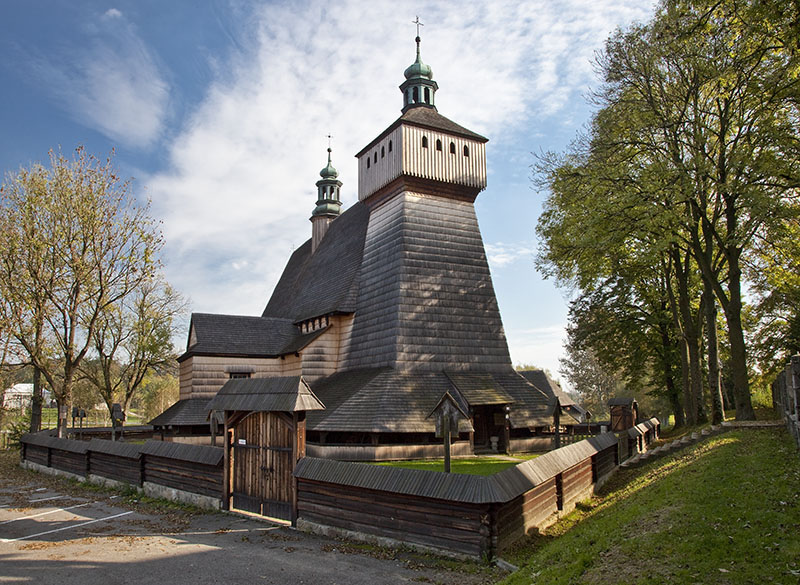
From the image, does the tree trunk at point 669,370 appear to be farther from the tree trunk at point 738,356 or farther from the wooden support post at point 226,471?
the wooden support post at point 226,471

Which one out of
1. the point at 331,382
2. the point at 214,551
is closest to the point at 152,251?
the point at 331,382

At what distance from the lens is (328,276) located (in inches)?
1216

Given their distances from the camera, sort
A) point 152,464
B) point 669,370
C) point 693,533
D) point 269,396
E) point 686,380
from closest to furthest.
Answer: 1. point 693,533
2. point 269,396
3. point 152,464
4. point 686,380
5. point 669,370

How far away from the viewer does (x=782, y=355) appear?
2906 cm

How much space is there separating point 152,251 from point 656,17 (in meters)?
23.7

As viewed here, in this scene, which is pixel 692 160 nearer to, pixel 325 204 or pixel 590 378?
pixel 325 204

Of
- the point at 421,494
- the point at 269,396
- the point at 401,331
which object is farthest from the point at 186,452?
the point at 401,331

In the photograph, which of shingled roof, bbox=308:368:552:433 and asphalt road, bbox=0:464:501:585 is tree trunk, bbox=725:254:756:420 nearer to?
shingled roof, bbox=308:368:552:433

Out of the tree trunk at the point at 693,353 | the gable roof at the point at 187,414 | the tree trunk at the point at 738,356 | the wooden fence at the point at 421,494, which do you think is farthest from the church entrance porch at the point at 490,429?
the gable roof at the point at 187,414

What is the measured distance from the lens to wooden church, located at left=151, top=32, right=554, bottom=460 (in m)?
21.3

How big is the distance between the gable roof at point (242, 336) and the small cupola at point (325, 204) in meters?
9.63

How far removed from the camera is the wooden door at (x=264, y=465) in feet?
41.5

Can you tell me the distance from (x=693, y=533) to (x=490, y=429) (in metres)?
15.3

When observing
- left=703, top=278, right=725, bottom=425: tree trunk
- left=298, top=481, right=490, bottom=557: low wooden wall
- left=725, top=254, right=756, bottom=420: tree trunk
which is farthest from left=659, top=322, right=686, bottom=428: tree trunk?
left=298, top=481, right=490, bottom=557: low wooden wall
